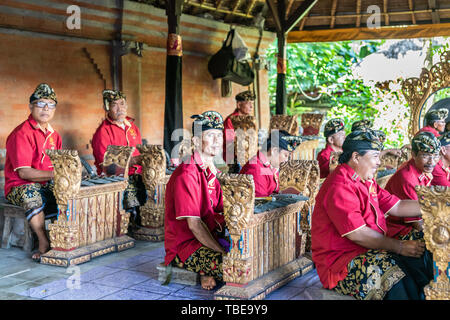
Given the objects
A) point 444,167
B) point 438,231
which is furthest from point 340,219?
point 444,167

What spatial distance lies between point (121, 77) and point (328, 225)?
524 centimetres

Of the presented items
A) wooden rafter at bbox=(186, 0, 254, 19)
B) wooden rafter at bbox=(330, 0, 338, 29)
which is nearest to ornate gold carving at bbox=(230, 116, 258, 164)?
wooden rafter at bbox=(186, 0, 254, 19)

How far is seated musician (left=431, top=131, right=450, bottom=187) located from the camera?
14.4 feet

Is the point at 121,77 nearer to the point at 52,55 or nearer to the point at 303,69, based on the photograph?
the point at 52,55

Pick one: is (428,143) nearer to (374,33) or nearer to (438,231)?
(438,231)

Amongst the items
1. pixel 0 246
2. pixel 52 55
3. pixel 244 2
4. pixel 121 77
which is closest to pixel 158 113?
pixel 121 77

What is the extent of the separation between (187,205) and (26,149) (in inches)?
77.4

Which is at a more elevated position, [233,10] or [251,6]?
[251,6]

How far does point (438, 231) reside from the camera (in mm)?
2551

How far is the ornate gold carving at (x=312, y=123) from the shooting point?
28.4 ft

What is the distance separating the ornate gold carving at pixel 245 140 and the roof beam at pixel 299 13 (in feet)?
14.4

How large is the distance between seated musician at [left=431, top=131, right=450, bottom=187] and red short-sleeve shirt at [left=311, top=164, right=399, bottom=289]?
1477 mm

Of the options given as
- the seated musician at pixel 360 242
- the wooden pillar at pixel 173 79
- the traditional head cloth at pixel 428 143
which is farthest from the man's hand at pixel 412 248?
the wooden pillar at pixel 173 79

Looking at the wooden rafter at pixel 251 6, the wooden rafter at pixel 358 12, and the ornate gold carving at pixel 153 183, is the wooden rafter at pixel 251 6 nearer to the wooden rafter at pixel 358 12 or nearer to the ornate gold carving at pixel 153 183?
the wooden rafter at pixel 358 12
